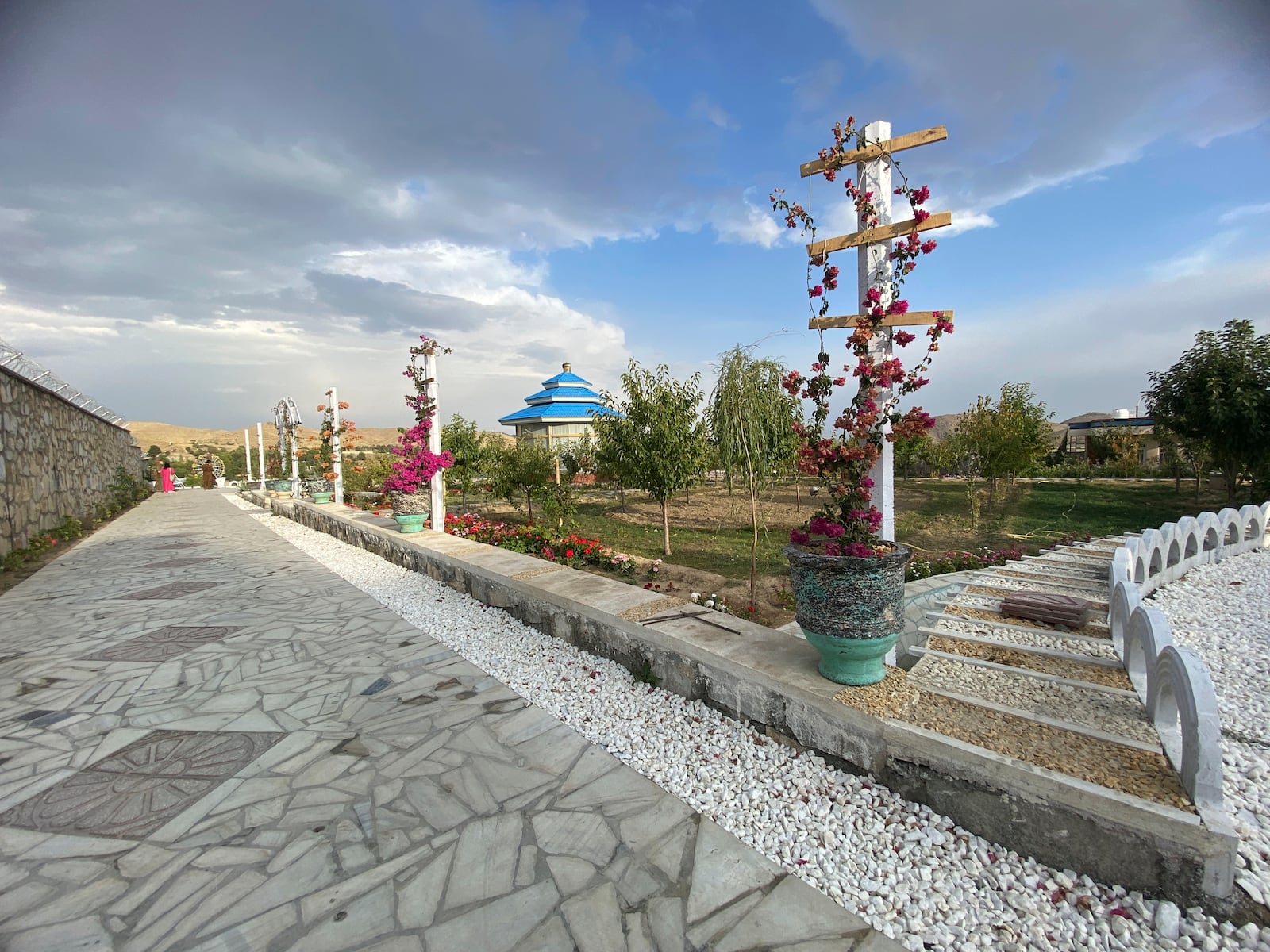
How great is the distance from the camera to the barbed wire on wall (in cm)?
852

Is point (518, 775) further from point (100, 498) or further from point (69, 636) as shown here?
point (100, 498)

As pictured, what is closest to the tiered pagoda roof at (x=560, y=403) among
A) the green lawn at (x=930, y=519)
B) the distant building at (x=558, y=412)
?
the distant building at (x=558, y=412)

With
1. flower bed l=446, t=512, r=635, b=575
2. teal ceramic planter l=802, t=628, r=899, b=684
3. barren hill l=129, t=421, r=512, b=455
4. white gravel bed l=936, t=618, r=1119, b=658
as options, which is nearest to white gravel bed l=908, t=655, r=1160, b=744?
teal ceramic planter l=802, t=628, r=899, b=684

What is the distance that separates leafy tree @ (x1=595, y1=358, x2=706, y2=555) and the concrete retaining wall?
409 centimetres

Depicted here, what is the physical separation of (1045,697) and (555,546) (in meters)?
5.23

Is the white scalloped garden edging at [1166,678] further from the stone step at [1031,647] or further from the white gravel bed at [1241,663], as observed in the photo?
the white gravel bed at [1241,663]

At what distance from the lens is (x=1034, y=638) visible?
3471 millimetres

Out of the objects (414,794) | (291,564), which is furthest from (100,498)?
(414,794)

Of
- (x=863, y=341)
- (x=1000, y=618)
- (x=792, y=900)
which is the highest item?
(x=863, y=341)

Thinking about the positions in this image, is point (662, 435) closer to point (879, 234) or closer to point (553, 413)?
point (879, 234)

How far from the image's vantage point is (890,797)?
2141 mm

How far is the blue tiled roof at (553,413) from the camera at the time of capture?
21.4 m

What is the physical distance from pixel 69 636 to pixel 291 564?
2999 mm

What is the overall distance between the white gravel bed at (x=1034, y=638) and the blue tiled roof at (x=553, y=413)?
58.7 feet
